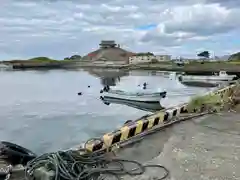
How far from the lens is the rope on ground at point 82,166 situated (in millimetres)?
4676

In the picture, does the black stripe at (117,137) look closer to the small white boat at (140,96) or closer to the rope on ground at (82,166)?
the rope on ground at (82,166)

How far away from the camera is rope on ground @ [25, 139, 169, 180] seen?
184 inches

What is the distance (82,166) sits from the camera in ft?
16.9

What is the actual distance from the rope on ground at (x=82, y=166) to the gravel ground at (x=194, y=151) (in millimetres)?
247

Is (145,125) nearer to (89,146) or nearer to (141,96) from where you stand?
(89,146)

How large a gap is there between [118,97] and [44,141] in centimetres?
1680

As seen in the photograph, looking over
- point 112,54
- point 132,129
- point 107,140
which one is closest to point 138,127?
point 132,129

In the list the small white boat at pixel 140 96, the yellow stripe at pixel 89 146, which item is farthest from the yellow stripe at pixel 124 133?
the small white boat at pixel 140 96

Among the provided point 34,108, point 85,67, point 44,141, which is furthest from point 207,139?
point 85,67

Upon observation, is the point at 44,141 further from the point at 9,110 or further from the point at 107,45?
the point at 107,45

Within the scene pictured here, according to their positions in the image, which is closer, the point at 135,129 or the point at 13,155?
the point at 13,155

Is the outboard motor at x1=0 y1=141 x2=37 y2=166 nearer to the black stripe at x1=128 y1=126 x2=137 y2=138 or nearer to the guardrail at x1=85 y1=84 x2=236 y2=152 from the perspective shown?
the guardrail at x1=85 y1=84 x2=236 y2=152

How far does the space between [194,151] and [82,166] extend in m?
2.33

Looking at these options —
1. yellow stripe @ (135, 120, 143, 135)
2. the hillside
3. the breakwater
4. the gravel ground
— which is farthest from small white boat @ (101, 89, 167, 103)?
the hillside
